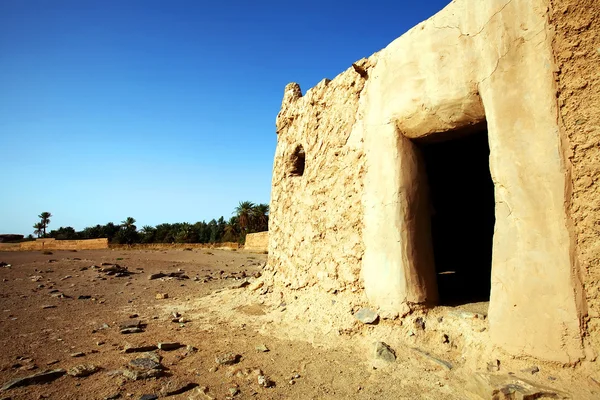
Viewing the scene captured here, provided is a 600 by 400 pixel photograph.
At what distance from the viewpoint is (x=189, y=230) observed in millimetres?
40031

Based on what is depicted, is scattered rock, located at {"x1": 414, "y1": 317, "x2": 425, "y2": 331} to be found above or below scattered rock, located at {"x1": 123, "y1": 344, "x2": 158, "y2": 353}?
above

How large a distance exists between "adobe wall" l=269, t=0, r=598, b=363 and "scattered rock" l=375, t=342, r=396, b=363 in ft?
1.46

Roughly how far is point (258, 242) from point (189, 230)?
859 inches

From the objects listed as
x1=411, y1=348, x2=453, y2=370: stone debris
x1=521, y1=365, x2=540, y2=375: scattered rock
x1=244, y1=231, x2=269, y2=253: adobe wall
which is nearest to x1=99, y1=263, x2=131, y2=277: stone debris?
x1=244, y1=231, x2=269, y2=253: adobe wall

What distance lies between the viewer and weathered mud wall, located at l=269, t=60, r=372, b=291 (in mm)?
4660

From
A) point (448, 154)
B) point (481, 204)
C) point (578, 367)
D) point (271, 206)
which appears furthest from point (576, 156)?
point (271, 206)

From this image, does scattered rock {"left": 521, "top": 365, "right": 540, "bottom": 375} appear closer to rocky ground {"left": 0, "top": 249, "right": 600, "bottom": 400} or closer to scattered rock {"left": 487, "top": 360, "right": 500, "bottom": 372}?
rocky ground {"left": 0, "top": 249, "right": 600, "bottom": 400}

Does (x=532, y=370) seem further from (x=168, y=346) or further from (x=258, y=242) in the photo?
(x=258, y=242)

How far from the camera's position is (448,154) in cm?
561

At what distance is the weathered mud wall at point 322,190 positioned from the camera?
4.66 m

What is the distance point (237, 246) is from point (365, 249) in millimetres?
20016

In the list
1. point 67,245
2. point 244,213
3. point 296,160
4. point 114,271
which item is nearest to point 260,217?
point 244,213

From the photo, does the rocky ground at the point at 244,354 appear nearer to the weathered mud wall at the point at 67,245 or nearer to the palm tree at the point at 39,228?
the weathered mud wall at the point at 67,245

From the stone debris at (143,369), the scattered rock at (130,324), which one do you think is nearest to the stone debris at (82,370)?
the stone debris at (143,369)
